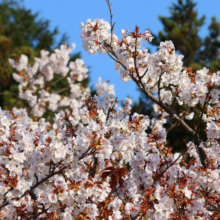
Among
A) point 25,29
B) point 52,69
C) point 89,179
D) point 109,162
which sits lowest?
point 89,179

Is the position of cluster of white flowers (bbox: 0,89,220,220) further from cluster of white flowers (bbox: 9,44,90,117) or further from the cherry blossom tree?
cluster of white flowers (bbox: 9,44,90,117)

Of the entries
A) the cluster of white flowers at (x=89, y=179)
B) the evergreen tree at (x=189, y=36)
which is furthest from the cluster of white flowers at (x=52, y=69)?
the evergreen tree at (x=189, y=36)

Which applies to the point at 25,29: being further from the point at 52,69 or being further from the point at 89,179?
the point at 89,179

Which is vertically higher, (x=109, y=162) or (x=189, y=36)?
(x=189, y=36)

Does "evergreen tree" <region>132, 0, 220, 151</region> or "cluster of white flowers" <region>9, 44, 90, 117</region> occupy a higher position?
"evergreen tree" <region>132, 0, 220, 151</region>

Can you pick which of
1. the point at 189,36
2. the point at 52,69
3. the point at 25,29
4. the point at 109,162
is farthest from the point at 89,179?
the point at 25,29

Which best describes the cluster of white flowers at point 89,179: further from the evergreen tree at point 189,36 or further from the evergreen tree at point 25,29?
the evergreen tree at point 25,29

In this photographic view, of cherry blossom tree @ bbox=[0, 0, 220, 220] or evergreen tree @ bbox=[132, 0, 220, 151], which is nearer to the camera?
cherry blossom tree @ bbox=[0, 0, 220, 220]

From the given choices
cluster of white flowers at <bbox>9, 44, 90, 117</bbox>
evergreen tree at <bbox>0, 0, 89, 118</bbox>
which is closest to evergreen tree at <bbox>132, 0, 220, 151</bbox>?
evergreen tree at <bbox>0, 0, 89, 118</bbox>

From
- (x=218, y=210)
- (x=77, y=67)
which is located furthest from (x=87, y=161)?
(x=77, y=67)

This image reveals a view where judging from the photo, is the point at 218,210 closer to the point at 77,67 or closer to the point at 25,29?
the point at 77,67

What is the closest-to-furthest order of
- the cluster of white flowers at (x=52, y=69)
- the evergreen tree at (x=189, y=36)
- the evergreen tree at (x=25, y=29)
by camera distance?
the cluster of white flowers at (x=52, y=69) < the evergreen tree at (x=189, y=36) < the evergreen tree at (x=25, y=29)

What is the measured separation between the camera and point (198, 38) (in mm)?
18641

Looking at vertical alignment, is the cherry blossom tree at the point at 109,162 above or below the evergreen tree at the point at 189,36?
below
